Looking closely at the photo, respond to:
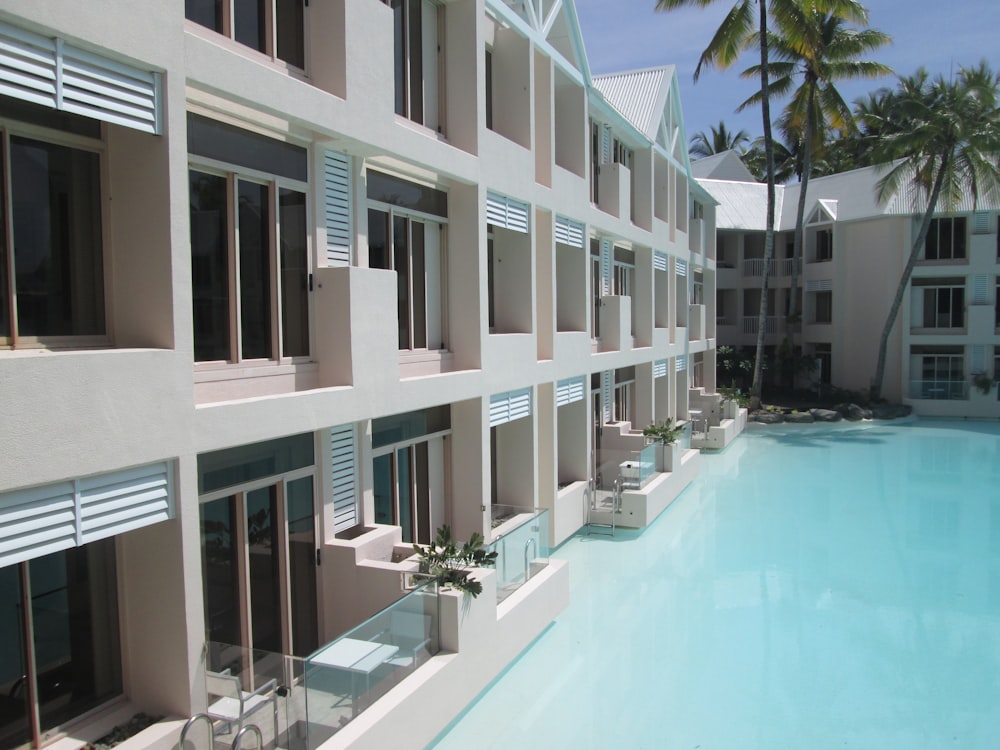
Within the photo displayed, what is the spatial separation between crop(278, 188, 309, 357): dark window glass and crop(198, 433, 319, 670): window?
1089 mm

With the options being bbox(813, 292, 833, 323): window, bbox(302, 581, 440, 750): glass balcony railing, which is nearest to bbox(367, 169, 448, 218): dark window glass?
bbox(302, 581, 440, 750): glass balcony railing

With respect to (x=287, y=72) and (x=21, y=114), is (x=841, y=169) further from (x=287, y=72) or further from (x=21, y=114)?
(x=21, y=114)

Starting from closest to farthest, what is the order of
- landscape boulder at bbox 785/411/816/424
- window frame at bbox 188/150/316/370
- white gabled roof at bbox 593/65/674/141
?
1. window frame at bbox 188/150/316/370
2. white gabled roof at bbox 593/65/674/141
3. landscape boulder at bbox 785/411/816/424

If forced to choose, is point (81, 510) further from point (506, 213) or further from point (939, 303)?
point (939, 303)

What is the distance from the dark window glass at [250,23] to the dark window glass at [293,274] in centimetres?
152

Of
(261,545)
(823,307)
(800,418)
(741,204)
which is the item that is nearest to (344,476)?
(261,545)

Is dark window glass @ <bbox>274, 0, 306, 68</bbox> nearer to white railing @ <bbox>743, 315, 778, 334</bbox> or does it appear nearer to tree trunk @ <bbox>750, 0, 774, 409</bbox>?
tree trunk @ <bbox>750, 0, 774, 409</bbox>

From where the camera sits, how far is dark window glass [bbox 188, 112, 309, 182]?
752 cm

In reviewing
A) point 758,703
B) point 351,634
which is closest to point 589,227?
point 758,703

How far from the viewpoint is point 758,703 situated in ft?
31.2

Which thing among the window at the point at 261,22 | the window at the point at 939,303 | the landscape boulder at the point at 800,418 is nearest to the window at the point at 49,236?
the window at the point at 261,22

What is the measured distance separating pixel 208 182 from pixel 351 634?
447 cm

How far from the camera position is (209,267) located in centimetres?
762

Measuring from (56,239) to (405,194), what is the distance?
553cm
